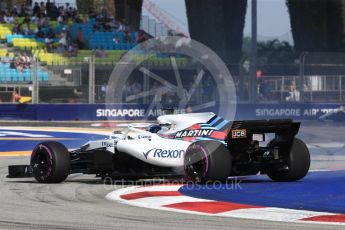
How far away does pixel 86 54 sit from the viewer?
36.8 m

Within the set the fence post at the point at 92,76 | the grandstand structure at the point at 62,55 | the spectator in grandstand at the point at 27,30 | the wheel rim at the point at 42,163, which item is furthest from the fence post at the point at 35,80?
the wheel rim at the point at 42,163

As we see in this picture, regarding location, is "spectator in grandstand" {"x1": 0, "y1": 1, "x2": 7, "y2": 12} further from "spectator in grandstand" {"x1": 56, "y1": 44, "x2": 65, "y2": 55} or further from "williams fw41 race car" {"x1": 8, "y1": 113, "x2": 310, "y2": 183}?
"williams fw41 race car" {"x1": 8, "y1": 113, "x2": 310, "y2": 183}

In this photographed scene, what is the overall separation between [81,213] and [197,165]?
9.06 feet

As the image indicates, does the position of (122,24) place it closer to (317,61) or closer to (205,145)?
(317,61)

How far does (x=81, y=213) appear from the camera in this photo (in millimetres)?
8664

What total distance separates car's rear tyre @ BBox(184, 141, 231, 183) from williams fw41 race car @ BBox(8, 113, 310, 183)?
46 millimetres

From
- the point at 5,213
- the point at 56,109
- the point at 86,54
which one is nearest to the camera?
the point at 5,213

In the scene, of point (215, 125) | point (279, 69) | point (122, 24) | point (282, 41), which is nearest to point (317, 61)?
point (279, 69)

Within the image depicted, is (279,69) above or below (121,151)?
above

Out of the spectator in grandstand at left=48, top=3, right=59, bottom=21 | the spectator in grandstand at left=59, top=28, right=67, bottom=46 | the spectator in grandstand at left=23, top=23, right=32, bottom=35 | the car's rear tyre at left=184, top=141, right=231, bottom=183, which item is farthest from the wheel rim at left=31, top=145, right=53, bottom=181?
the spectator in grandstand at left=48, top=3, right=59, bottom=21

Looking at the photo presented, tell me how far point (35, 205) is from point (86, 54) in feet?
90.9

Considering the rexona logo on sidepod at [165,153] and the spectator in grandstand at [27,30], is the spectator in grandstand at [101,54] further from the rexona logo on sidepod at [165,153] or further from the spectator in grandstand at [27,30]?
the rexona logo on sidepod at [165,153]

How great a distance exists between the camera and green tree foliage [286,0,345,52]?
1726 inches

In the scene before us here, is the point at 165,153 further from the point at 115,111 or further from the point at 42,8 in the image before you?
the point at 42,8
